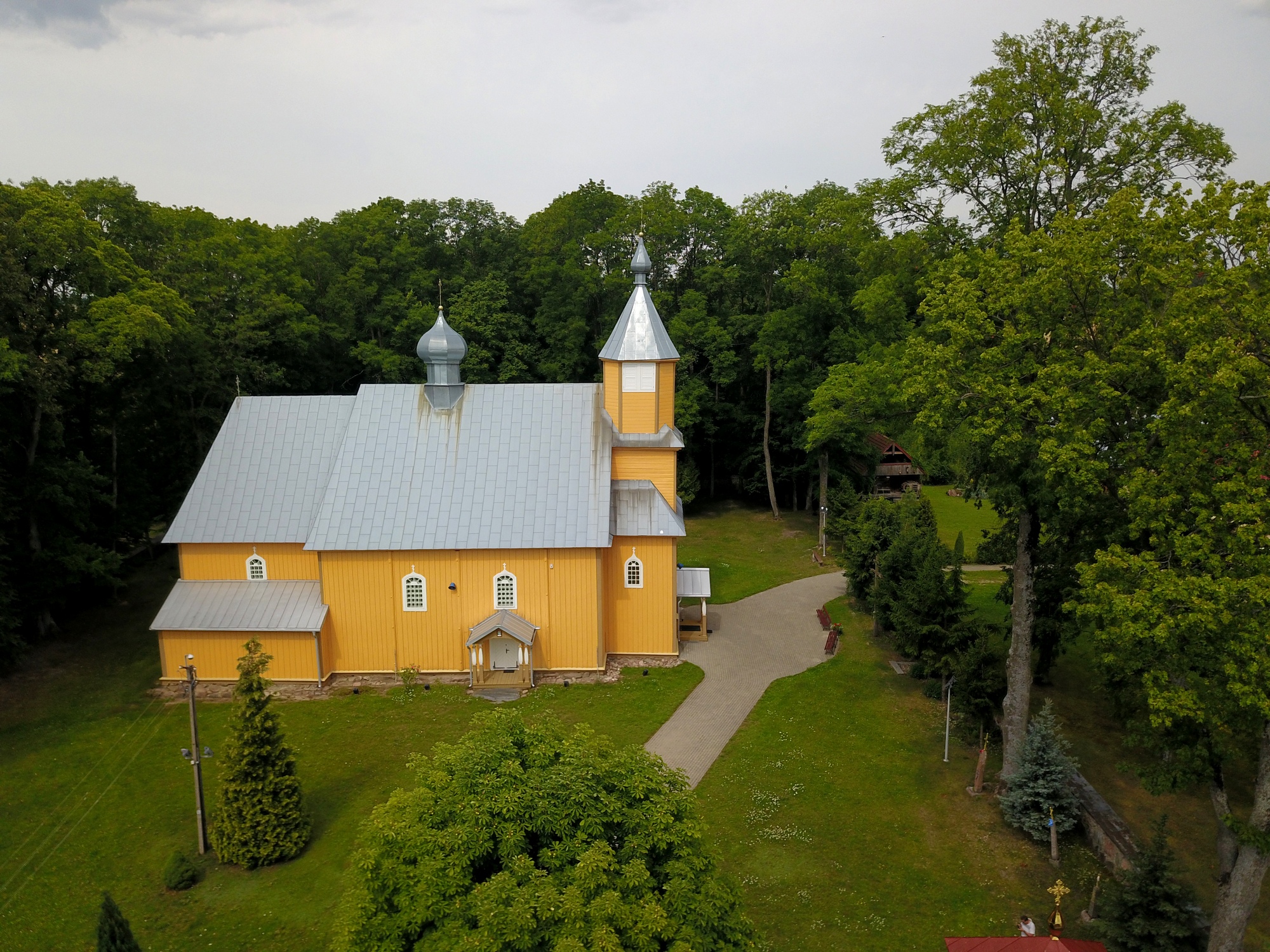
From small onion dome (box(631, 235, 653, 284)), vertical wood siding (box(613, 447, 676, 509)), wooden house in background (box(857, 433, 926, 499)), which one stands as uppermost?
small onion dome (box(631, 235, 653, 284))

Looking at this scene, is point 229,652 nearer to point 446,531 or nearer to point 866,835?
point 446,531

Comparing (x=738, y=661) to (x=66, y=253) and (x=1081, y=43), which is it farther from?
(x=66, y=253)

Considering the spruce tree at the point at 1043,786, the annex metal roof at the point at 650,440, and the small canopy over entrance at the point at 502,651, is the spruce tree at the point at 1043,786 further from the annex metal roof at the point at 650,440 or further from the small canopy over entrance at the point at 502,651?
the annex metal roof at the point at 650,440

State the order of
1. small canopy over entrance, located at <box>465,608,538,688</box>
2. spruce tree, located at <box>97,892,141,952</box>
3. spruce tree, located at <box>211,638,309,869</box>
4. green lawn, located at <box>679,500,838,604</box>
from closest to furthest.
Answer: spruce tree, located at <box>97,892,141,952</box>
spruce tree, located at <box>211,638,309,869</box>
small canopy over entrance, located at <box>465,608,538,688</box>
green lawn, located at <box>679,500,838,604</box>

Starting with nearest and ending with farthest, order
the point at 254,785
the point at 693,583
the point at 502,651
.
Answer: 1. the point at 254,785
2. the point at 502,651
3. the point at 693,583

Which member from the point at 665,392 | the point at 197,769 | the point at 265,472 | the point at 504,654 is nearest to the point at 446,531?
the point at 504,654

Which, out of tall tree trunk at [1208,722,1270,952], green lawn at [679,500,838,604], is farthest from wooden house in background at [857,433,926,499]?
tall tree trunk at [1208,722,1270,952]

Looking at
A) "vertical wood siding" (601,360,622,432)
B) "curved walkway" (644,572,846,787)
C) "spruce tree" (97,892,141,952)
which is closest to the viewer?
"spruce tree" (97,892,141,952)

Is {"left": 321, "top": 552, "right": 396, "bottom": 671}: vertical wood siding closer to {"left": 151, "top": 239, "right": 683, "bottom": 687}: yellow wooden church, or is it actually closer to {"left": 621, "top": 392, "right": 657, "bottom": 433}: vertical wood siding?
{"left": 151, "top": 239, "right": 683, "bottom": 687}: yellow wooden church
